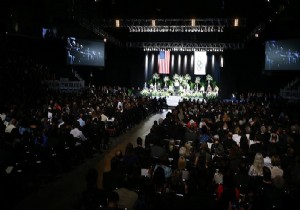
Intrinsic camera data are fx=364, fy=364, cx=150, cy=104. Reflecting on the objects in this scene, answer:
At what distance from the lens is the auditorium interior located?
24.5ft

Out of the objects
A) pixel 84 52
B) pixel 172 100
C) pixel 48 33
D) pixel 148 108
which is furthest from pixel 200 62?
pixel 48 33

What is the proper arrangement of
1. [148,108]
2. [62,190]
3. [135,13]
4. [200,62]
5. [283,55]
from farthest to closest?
[200,62], [135,13], [148,108], [283,55], [62,190]

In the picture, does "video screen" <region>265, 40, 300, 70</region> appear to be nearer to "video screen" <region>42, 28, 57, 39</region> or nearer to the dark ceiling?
the dark ceiling

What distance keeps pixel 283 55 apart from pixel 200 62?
12.1 meters

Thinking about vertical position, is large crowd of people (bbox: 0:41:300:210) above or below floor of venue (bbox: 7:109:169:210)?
above

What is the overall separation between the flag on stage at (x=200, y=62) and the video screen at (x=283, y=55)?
410 inches

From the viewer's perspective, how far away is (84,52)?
87.4 feet

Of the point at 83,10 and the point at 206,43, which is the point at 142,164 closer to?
the point at 83,10

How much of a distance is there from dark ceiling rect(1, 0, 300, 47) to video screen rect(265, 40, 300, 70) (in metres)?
1.10

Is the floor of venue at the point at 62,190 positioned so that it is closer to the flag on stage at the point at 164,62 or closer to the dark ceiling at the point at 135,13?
the dark ceiling at the point at 135,13

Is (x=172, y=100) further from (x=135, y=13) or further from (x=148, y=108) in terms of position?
(x=135, y=13)

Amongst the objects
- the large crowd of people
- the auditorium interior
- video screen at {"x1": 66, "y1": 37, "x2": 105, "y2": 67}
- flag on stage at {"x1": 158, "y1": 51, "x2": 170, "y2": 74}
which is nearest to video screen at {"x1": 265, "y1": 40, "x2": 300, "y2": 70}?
the auditorium interior

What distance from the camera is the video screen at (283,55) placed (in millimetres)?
21844

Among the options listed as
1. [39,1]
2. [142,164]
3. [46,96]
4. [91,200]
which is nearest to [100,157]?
[142,164]
